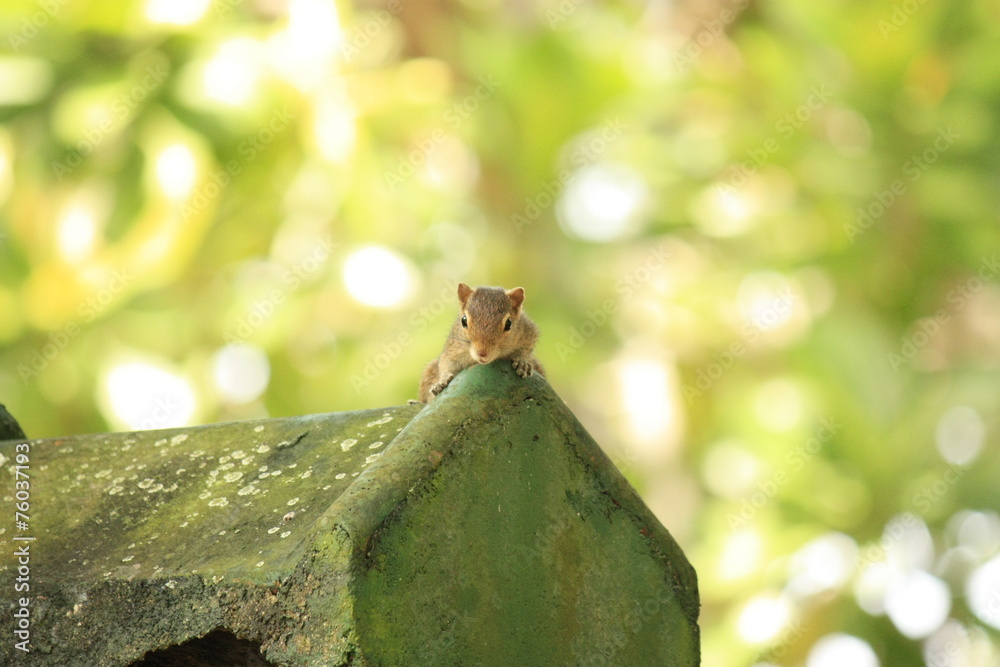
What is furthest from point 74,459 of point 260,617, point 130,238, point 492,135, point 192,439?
point 492,135

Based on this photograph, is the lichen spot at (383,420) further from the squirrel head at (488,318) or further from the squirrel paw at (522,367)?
the squirrel head at (488,318)

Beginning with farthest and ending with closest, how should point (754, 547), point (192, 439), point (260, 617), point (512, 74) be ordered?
point (512, 74)
point (754, 547)
point (192, 439)
point (260, 617)

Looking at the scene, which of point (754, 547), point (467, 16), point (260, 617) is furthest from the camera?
point (467, 16)

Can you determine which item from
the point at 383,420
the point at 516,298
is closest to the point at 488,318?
the point at 516,298

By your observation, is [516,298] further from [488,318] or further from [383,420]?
[383,420]

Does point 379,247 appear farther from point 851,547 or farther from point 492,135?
point 851,547
